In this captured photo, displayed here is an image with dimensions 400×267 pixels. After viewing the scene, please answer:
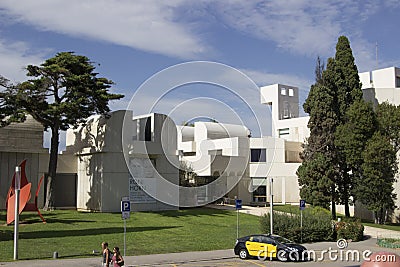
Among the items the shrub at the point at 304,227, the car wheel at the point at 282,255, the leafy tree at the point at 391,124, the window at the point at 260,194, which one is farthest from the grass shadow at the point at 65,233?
the window at the point at 260,194

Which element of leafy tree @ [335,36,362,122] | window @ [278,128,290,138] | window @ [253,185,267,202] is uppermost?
leafy tree @ [335,36,362,122]

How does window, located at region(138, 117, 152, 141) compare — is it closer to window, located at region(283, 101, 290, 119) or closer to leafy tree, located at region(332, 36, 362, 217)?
leafy tree, located at region(332, 36, 362, 217)

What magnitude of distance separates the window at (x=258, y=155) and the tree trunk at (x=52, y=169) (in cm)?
2728

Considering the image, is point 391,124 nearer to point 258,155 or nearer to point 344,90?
point 344,90

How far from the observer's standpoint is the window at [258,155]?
6050cm

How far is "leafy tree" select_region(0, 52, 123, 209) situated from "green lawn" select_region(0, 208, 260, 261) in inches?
284

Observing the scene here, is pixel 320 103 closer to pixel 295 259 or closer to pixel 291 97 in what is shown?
pixel 295 259

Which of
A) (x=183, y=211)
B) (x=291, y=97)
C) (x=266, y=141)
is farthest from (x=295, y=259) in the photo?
(x=291, y=97)

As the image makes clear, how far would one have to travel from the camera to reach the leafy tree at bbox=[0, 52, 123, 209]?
37.0 m

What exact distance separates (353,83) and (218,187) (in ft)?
67.6

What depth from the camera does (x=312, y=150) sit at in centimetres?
4456

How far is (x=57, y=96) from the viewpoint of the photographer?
3981cm

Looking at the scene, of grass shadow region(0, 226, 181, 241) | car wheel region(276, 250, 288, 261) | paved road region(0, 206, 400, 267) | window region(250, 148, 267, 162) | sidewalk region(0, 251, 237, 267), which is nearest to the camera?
sidewalk region(0, 251, 237, 267)

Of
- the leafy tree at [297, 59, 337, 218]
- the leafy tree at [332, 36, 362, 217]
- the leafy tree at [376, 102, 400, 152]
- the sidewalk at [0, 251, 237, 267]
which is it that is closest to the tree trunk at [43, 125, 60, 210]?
the sidewalk at [0, 251, 237, 267]
